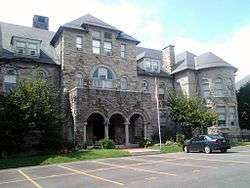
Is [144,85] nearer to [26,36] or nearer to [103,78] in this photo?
[103,78]

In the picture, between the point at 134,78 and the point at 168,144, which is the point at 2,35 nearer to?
the point at 134,78

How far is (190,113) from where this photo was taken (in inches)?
1314

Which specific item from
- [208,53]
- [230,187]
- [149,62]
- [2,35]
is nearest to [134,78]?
[149,62]

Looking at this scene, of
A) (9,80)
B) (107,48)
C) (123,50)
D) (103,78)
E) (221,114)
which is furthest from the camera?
(221,114)

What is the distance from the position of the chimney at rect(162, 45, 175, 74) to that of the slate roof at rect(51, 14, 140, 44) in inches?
283

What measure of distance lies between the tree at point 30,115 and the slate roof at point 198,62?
62.8ft

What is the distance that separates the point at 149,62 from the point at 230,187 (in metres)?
30.9

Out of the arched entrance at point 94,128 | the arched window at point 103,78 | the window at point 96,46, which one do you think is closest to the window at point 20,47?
the window at point 96,46

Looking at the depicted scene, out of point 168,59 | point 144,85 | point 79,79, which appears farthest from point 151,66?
point 79,79

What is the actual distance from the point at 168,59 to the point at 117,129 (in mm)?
13239

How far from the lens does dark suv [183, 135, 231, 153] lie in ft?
77.7

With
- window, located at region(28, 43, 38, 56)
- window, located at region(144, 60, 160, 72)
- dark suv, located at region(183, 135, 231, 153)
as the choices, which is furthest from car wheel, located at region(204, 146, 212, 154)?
window, located at region(28, 43, 38, 56)

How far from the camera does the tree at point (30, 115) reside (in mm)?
24453

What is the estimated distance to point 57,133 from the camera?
1041 inches
